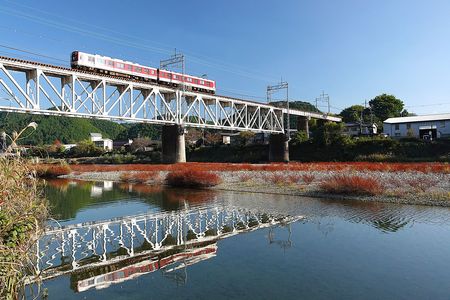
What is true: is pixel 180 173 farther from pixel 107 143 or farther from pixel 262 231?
pixel 107 143

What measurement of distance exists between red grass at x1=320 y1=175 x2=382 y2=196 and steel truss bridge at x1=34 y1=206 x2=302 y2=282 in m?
6.80

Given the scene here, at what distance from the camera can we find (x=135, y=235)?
13188 mm

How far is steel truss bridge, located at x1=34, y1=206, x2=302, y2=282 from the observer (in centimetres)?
1027

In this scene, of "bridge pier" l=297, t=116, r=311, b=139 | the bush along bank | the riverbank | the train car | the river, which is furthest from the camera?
"bridge pier" l=297, t=116, r=311, b=139

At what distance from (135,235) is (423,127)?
2359 inches

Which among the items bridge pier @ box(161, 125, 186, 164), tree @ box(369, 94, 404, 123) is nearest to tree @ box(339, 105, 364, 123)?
tree @ box(369, 94, 404, 123)

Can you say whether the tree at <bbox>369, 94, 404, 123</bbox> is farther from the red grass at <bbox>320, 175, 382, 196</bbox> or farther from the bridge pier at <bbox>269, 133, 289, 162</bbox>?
the red grass at <bbox>320, 175, 382, 196</bbox>

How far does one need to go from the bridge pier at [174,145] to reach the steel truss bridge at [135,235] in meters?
30.4

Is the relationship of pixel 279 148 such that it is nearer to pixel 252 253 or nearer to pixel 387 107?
pixel 387 107

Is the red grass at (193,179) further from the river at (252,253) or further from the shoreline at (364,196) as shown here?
the river at (252,253)

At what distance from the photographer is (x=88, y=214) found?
1830 centimetres

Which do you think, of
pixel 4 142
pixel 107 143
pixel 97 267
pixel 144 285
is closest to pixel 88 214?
pixel 97 267

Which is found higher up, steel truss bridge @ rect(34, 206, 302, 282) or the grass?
the grass

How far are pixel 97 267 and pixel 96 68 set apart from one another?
32.9 metres
